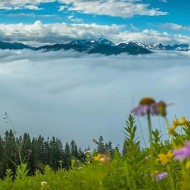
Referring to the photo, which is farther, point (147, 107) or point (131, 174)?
point (131, 174)

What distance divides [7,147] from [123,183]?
103 m

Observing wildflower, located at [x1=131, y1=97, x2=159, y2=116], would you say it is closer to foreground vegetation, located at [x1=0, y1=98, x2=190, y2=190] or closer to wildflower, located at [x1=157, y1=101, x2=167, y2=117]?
wildflower, located at [x1=157, y1=101, x2=167, y2=117]

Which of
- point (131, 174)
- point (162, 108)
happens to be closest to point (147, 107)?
point (162, 108)

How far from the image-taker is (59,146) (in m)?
128

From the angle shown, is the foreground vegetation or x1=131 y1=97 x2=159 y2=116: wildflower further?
the foreground vegetation

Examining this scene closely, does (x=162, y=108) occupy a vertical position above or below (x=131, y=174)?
above

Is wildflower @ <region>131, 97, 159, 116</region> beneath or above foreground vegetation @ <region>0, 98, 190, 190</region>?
above

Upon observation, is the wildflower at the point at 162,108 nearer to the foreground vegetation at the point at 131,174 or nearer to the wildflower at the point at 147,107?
the wildflower at the point at 147,107

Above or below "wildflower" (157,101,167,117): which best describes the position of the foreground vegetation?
below

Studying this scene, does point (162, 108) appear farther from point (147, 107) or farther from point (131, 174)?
point (131, 174)

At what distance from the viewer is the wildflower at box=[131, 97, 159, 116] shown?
293cm

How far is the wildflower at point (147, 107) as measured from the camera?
293 cm

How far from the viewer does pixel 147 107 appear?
9.75 feet

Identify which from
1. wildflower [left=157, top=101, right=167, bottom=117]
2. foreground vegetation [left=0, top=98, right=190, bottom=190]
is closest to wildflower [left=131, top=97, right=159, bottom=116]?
wildflower [left=157, top=101, right=167, bottom=117]
